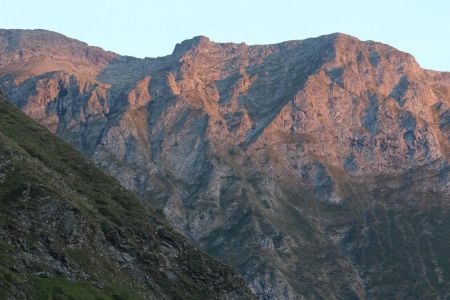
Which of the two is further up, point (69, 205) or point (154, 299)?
point (69, 205)

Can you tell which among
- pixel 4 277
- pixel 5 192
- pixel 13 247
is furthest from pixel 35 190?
pixel 4 277

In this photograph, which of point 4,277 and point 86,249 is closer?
point 4,277

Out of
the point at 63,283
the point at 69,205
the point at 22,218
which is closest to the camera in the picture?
the point at 63,283

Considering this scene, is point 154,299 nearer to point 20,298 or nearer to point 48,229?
point 48,229

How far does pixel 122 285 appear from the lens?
190 m

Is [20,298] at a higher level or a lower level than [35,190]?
lower

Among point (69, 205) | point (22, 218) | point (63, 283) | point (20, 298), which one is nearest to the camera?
point (20, 298)

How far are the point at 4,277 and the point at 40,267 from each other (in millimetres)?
16628

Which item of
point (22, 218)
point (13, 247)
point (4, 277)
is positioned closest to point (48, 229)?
point (22, 218)

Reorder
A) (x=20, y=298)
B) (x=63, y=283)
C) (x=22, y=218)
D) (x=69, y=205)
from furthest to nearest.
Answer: (x=69, y=205) < (x=22, y=218) < (x=63, y=283) < (x=20, y=298)

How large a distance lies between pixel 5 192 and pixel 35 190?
7.64 meters

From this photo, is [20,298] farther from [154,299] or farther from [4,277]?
[154,299]

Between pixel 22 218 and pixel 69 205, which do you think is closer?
pixel 22 218

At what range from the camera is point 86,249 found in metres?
192
